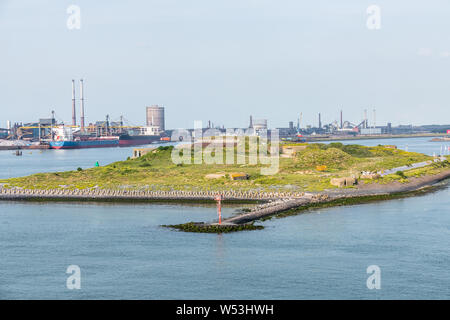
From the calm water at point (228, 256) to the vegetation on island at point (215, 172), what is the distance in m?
14.4

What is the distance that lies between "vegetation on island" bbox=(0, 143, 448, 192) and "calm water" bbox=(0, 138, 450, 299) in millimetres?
14397

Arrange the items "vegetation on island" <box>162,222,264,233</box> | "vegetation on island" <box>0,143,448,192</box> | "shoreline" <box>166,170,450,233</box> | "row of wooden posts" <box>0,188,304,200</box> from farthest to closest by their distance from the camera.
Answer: "vegetation on island" <box>0,143,448,192</box> → "row of wooden posts" <box>0,188,304,200</box> → "shoreline" <box>166,170,450,233</box> → "vegetation on island" <box>162,222,264,233</box>

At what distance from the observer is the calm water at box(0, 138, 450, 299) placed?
30672mm

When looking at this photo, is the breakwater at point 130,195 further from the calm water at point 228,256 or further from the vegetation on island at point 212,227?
the vegetation on island at point 212,227

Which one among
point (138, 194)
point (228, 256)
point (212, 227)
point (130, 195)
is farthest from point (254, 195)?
point (228, 256)

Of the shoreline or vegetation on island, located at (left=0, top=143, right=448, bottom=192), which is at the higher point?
vegetation on island, located at (left=0, top=143, right=448, bottom=192)

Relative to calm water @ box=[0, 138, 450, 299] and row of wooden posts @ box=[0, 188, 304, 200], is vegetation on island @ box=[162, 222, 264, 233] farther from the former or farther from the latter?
row of wooden posts @ box=[0, 188, 304, 200]

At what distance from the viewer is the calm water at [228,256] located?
3067cm

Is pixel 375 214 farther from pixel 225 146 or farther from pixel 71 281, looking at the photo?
pixel 225 146

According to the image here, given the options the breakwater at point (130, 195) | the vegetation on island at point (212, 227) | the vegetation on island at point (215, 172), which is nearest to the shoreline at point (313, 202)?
the vegetation on island at point (212, 227)

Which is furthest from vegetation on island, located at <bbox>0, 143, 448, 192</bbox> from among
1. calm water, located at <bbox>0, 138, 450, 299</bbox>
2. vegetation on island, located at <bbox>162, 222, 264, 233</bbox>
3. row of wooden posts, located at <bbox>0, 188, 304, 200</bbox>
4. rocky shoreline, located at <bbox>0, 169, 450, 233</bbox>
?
vegetation on island, located at <bbox>162, 222, 264, 233</bbox>

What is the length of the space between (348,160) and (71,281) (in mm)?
62344

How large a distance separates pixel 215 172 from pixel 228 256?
1611 inches
